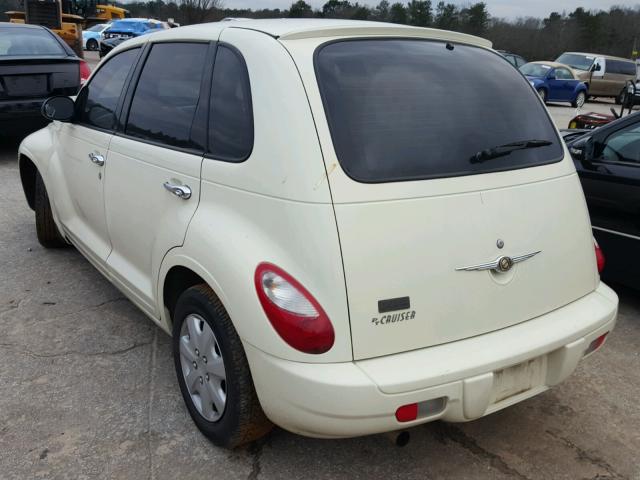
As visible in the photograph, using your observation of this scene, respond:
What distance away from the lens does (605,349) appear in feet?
11.6

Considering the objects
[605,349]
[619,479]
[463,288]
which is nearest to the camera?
[463,288]

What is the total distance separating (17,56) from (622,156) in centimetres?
703

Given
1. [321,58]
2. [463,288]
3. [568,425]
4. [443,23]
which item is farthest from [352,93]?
[443,23]

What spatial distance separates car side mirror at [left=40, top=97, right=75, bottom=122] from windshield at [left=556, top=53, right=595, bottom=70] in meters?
24.1

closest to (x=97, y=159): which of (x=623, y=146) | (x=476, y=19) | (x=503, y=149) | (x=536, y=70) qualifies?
(x=503, y=149)

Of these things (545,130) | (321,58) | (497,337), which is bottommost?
(497,337)

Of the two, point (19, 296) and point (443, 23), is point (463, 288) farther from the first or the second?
point (443, 23)

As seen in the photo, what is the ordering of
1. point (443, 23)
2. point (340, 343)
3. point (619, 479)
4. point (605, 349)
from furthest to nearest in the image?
point (443, 23) < point (605, 349) < point (619, 479) < point (340, 343)

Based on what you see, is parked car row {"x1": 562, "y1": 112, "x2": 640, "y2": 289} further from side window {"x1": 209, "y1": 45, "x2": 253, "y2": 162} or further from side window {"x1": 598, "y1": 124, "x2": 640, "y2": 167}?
side window {"x1": 209, "y1": 45, "x2": 253, "y2": 162}

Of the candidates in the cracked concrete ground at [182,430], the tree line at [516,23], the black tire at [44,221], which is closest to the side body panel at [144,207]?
the cracked concrete ground at [182,430]

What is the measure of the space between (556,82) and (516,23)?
3665 cm

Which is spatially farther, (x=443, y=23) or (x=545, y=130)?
(x=443, y=23)

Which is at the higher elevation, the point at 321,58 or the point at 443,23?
the point at 443,23

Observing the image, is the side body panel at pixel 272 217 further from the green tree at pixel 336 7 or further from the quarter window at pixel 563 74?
the green tree at pixel 336 7
